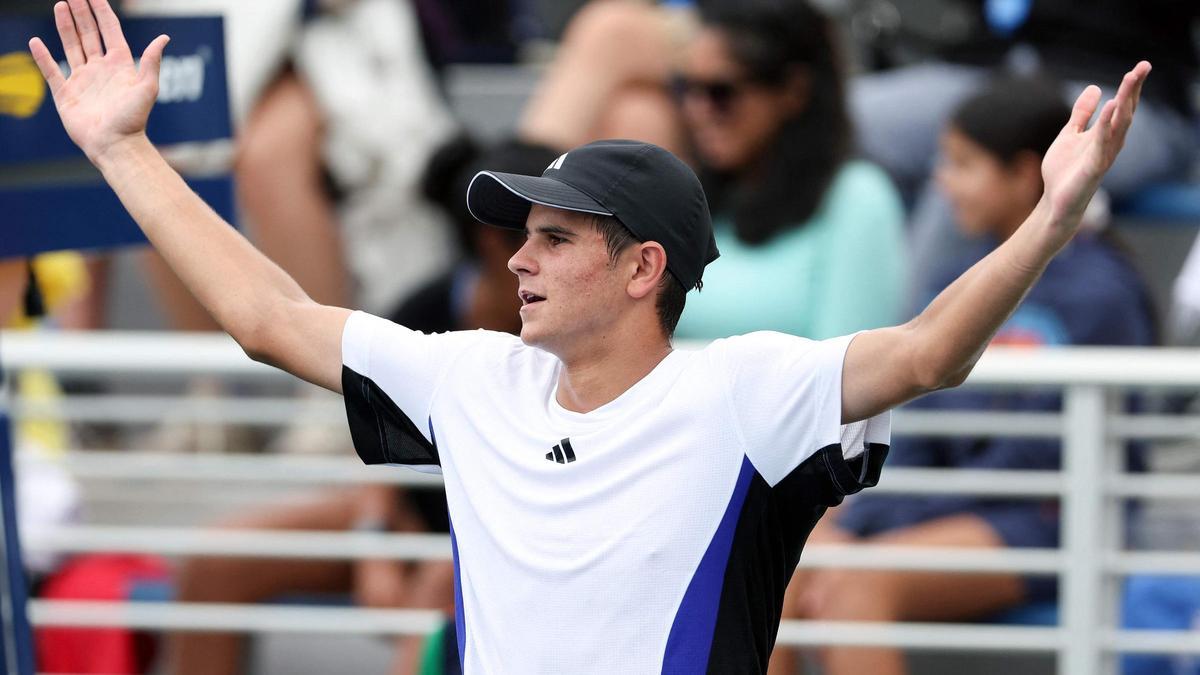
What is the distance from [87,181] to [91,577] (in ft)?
5.87

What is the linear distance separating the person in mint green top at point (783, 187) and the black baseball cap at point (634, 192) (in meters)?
1.88

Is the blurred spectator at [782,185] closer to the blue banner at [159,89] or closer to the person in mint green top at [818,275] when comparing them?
the person in mint green top at [818,275]

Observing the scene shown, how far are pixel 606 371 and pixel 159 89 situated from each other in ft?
3.43

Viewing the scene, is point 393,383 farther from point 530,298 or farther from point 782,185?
point 782,185

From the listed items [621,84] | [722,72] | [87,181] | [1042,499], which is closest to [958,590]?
[1042,499]

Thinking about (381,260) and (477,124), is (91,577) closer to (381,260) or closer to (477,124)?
(381,260)

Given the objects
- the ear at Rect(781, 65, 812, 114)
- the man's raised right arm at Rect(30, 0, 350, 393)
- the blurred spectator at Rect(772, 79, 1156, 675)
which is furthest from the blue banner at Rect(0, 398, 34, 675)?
the ear at Rect(781, 65, 812, 114)

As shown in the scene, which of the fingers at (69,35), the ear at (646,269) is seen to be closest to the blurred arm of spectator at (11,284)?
the fingers at (69,35)

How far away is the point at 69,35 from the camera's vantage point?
9.00ft

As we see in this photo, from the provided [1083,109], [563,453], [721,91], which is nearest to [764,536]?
[563,453]

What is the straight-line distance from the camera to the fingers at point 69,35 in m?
2.73

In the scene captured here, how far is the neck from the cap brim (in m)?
0.21

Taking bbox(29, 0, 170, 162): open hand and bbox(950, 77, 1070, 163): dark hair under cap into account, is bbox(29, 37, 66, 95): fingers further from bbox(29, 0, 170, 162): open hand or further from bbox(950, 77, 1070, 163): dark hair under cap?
bbox(950, 77, 1070, 163): dark hair under cap

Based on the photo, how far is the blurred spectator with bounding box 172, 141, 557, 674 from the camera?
4492 millimetres
